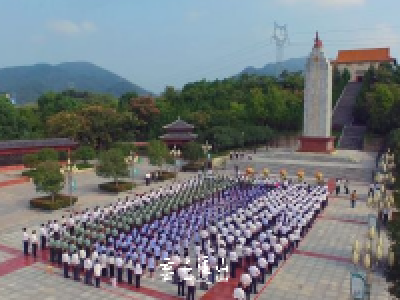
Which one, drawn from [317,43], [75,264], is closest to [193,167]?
[317,43]

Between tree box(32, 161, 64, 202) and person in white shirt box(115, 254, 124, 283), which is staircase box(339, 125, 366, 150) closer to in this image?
tree box(32, 161, 64, 202)

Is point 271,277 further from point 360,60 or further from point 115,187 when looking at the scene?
point 360,60

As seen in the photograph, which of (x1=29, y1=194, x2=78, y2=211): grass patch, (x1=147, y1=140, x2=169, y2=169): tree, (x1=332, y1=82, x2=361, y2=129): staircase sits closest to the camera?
(x1=29, y1=194, x2=78, y2=211): grass patch

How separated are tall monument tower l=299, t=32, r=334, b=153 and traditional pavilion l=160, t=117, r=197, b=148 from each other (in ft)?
34.6

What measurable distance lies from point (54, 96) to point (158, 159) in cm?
3034

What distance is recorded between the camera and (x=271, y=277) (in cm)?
1148

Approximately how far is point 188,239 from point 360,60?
196 feet

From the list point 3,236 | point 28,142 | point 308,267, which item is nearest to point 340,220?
point 308,267

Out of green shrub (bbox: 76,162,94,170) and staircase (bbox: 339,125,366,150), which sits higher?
staircase (bbox: 339,125,366,150)

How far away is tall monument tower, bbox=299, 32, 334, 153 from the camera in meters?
30.8

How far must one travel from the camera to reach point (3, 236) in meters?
15.0

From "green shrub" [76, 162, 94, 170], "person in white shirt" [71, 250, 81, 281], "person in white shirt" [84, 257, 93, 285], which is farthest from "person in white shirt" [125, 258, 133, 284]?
"green shrub" [76, 162, 94, 170]

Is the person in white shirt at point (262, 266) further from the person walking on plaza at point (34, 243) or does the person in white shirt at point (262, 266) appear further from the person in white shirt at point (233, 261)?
the person walking on plaza at point (34, 243)

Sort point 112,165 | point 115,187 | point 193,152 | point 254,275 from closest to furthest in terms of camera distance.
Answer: point 254,275
point 112,165
point 115,187
point 193,152
